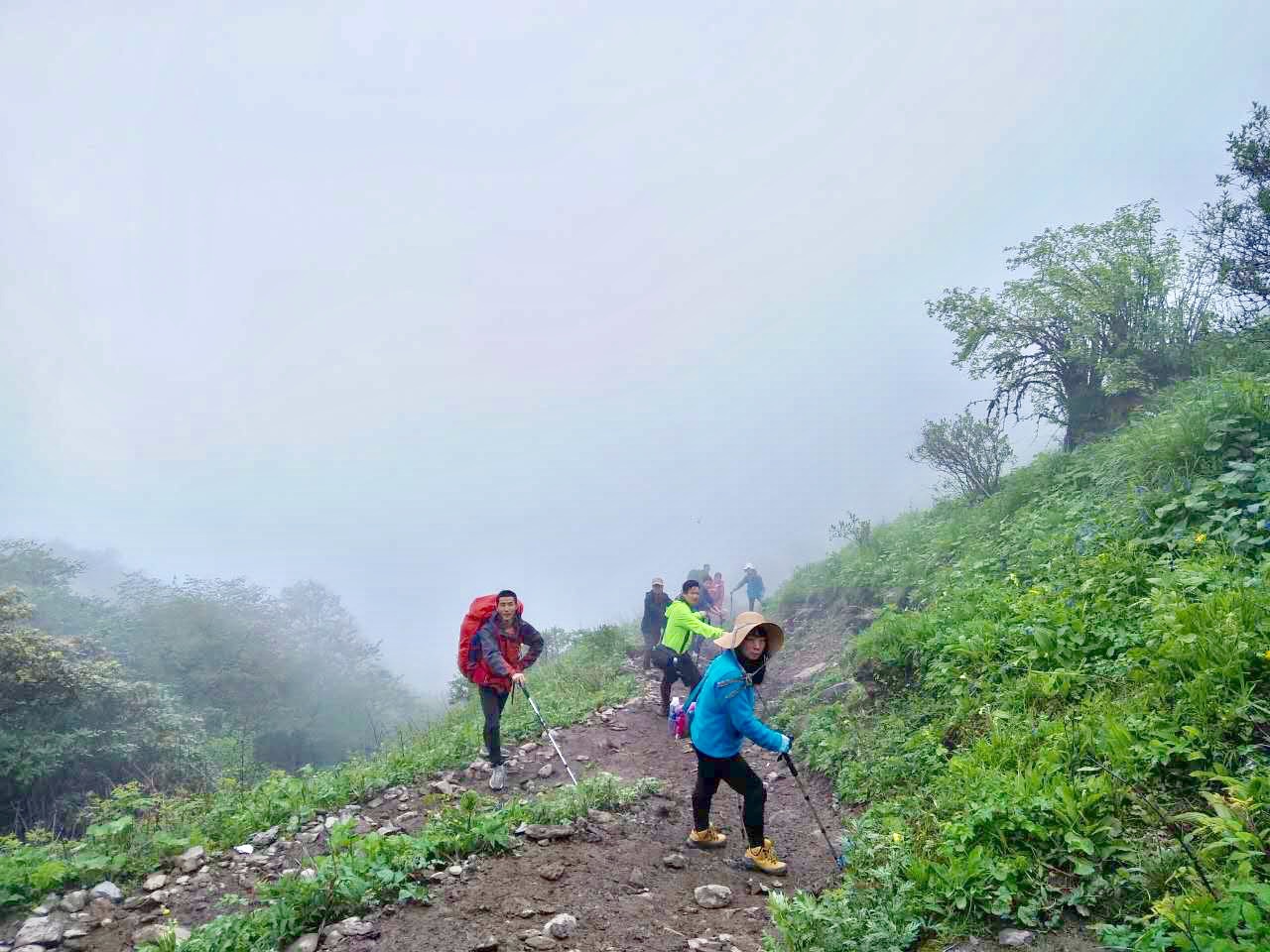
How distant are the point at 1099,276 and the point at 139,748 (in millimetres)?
24101

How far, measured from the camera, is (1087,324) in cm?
1280

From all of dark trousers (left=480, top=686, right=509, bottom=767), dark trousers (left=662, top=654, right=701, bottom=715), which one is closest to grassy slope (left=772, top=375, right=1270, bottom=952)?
dark trousers (left=662, top=654, right=701, bottom=715)

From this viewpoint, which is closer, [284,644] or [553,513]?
[284,644]

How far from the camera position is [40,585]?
102ft

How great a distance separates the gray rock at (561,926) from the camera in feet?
14.3

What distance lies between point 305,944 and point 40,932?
2.11m

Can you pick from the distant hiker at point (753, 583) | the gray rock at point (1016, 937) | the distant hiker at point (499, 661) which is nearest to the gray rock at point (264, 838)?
the distant hiker at point (499, 661)

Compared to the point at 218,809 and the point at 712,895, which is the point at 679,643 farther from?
the point at 218,809

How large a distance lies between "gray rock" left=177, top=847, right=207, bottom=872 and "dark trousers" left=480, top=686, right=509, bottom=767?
3010 mm

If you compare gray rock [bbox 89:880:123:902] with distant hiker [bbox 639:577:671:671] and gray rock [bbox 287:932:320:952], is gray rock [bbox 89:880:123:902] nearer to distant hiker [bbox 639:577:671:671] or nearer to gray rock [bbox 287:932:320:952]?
gray rock [bbox 287:932:320:952]

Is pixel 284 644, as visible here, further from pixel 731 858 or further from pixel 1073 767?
pixel 1073 767

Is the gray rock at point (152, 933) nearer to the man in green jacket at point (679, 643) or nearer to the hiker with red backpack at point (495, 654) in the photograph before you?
the hiker with red backpack at point (495, 654)

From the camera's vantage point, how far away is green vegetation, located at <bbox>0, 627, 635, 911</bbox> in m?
5.42

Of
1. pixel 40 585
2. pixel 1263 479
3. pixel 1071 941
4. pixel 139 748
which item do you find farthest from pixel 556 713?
pixel 40 585
